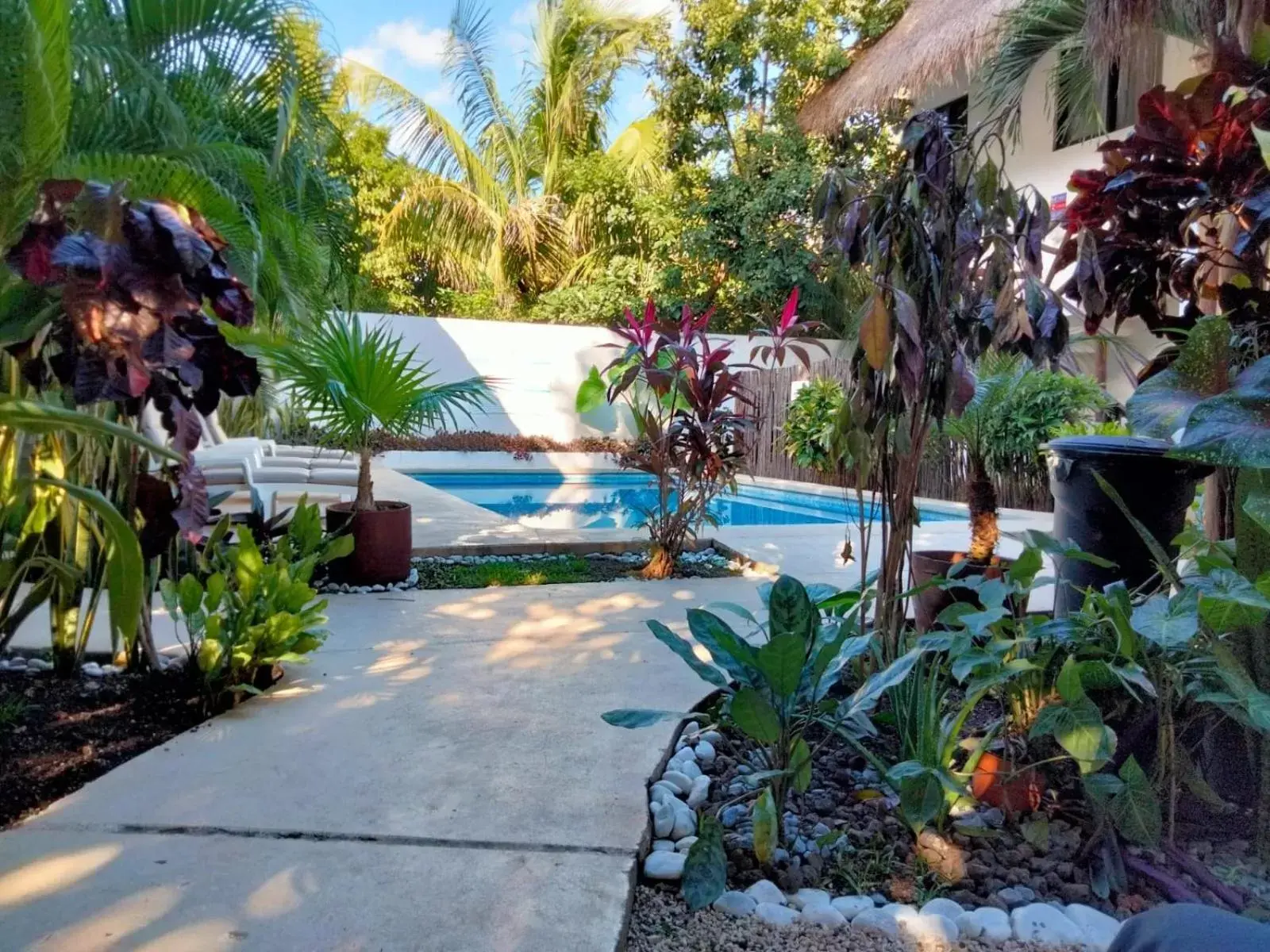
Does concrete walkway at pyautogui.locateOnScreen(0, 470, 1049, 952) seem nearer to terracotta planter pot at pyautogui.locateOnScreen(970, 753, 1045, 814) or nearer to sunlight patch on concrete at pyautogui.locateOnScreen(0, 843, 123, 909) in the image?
sunlight patch on concrete at pyautogui.locateOnScreen(0, 843, 123, 909)

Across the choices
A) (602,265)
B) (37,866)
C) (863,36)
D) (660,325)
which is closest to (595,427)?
(602,265)

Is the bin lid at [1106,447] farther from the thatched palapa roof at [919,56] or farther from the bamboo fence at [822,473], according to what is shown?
the thatched palapa roof at [919,56]

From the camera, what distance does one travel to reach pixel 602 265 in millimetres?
16484

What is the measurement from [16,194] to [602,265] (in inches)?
572

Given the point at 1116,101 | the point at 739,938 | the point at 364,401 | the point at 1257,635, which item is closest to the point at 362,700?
the point at 739,938

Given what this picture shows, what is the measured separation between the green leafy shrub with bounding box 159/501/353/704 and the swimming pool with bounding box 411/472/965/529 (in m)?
5.10

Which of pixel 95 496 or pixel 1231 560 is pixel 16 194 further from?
pixel 1231 560

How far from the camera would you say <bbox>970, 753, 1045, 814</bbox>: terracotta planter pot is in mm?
1774

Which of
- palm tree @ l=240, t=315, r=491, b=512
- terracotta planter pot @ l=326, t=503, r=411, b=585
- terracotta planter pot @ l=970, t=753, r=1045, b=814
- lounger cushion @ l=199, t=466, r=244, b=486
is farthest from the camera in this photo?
lounger cushion @ l=199, t=466, r=244, b=486

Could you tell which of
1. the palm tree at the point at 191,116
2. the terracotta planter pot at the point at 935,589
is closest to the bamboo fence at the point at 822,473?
the palm tree at the point at 191,116

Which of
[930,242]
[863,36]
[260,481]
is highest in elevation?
[863,36]

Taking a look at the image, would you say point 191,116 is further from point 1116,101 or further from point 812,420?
point 1116,101

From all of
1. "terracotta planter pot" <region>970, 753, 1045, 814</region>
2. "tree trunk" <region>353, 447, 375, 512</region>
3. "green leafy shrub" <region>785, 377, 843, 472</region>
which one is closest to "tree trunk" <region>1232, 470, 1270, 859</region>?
"terracotta planter pot" <region>970, 753, 1045, 814</region>

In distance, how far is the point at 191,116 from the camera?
4.38 metres
